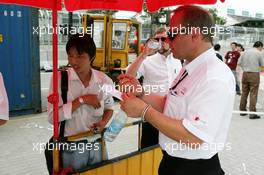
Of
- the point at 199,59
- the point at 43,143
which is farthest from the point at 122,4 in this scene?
the point at 43,143

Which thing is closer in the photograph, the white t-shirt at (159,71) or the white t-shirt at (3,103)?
the white t-shirt at (3,103)

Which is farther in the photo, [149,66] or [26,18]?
[26,18]

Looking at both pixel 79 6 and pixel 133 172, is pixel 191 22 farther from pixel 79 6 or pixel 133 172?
pixel 133 172

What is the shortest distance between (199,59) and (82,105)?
105 centimetres

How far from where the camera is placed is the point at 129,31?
30.9 ft

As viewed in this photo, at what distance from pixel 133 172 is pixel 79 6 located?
159 centimetres

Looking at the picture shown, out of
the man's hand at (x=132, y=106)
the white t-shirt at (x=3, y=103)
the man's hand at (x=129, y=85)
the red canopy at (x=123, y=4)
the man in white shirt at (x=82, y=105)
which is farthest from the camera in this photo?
the red canopy at (x=123, y=4)

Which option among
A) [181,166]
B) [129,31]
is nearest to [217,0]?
[181,166]

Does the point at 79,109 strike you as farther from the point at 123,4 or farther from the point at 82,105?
the point at 123,4

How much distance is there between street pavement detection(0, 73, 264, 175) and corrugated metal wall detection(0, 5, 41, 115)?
40 cm

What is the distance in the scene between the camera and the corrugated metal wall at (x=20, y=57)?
6477 mm

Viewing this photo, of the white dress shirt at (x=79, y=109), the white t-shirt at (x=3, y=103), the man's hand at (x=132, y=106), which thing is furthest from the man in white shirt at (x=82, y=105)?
the man's hand at (x=132, y=106)

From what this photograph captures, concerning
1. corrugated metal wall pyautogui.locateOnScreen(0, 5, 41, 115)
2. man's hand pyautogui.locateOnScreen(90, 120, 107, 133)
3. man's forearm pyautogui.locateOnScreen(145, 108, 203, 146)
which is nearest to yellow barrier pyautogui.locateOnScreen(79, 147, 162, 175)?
man's hand pyautogui.locateOnScreen(90, 120, 107, 133)

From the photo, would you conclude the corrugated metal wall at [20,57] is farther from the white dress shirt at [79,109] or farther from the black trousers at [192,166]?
the black trousers at [192,166]
